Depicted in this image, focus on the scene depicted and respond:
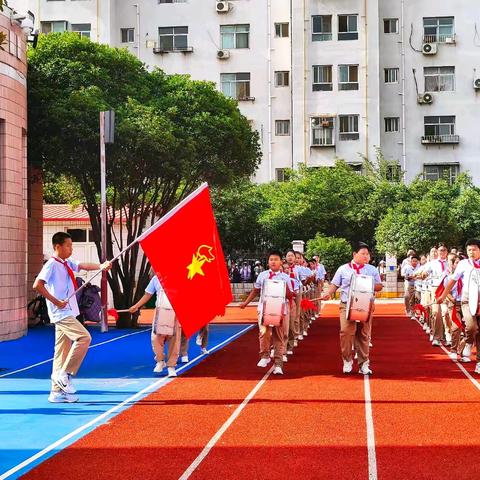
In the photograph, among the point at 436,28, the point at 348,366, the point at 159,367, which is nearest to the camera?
the point at 348,366

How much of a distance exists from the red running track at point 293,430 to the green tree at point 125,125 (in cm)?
1093

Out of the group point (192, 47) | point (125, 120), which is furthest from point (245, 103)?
point (125, 120)

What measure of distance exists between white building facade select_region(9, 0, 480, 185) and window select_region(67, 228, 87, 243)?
12.9 metres

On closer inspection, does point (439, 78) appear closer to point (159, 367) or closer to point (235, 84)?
point (235, 84)

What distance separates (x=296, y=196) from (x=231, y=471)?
136 feet

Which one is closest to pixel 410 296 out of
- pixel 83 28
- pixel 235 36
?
pixel 235 36

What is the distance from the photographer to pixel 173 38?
2228 inches

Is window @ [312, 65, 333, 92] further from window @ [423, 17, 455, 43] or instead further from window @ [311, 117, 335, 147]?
window @ [423, 17, 455, 43]

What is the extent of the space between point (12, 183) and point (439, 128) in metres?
35.7

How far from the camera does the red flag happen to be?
1412cm

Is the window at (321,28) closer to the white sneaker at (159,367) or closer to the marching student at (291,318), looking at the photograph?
the marching student at (291,318)

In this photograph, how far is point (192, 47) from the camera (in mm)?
56219

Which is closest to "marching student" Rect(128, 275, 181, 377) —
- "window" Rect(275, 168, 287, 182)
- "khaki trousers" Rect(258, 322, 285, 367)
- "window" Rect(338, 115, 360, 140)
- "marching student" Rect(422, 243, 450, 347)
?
"khaki trousers" Rect(258, 322, 285, 367)

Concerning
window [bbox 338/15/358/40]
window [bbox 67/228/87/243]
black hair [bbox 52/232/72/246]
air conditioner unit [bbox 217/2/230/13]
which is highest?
air conditioner unit [bbox 217/2/230/13]
